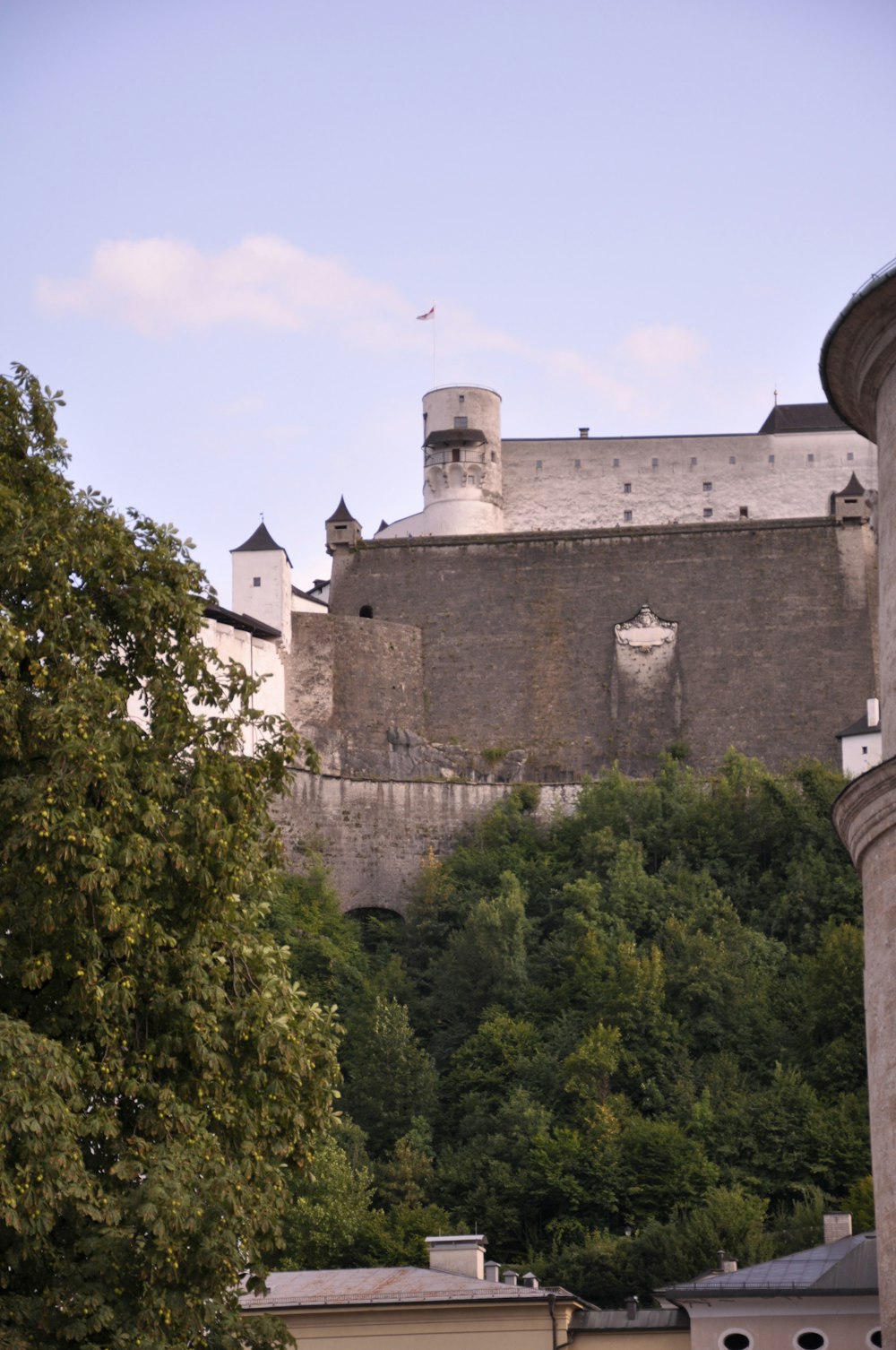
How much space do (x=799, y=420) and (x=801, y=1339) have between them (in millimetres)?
46531

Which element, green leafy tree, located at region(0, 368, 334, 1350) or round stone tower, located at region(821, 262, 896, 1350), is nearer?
round stone tower, located at region(821, 262, 896, 1350)

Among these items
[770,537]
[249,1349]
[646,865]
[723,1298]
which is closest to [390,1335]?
[723,1298]

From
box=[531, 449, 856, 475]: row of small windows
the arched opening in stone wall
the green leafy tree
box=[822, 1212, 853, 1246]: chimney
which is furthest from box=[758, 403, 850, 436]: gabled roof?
the green leafy tree

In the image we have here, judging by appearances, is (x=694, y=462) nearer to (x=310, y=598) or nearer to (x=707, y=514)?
(x=707, y=514)

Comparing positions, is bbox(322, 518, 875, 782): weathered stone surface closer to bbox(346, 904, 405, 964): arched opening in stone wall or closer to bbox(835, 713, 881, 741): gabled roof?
bbox(835, 713, 881, 741): gabled roof

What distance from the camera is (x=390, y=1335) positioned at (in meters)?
26.9

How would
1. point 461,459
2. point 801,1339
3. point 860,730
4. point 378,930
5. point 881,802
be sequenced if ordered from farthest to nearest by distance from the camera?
point 461,459, point 860,730, point 378,930, point 801,1339, point 881,802

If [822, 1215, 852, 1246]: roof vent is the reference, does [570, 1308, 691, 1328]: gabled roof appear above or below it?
below

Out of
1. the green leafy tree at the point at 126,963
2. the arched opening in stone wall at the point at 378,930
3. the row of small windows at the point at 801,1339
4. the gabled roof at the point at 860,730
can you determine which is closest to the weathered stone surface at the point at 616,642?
the gabled roof at the point at 860,730

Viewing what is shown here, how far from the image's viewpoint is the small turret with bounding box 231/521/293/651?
184 ft

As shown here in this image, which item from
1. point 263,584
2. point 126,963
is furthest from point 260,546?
point 126,963

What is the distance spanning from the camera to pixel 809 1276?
88.5 feet

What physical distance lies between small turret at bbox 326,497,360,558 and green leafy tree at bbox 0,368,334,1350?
142ft

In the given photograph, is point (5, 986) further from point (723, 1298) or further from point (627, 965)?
point (627, 965)
